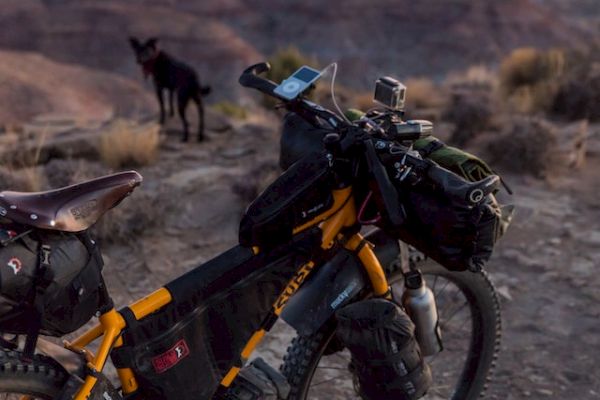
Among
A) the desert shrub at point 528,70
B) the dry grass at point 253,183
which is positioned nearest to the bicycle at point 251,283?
the dry grass at point 253,183

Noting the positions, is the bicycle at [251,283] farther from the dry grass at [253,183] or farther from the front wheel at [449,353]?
the dry grass at [253,183]

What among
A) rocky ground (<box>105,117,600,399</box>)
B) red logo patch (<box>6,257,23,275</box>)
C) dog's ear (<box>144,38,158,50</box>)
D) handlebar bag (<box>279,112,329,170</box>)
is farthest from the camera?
dog's ear (<box>144,38,158,50</box>)

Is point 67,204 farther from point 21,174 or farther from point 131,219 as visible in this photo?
point 21,174

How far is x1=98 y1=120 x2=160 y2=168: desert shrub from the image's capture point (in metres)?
7.41

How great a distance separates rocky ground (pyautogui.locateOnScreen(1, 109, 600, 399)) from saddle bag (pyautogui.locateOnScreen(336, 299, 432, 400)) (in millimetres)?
1353

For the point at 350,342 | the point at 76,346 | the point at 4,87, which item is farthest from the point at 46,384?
the point at 4,87

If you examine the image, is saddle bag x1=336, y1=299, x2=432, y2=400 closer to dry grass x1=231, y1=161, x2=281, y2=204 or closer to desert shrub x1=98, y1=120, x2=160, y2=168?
dry grass x1=231, y1=161, x2=281, y2=204

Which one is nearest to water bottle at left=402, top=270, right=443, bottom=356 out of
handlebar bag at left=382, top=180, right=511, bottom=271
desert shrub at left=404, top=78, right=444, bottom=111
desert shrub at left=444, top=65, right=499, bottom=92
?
handlebar bag at left=382, top=180, right=511, bottom=271

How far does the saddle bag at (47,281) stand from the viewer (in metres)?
1.93

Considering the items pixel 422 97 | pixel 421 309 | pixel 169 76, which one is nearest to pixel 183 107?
pixel 169 76

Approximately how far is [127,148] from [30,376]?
5560 mm

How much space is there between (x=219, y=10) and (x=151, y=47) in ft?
177

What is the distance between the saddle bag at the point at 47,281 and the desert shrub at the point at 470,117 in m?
6.45

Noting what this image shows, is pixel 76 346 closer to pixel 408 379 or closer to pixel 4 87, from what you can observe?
pixel 408 379
